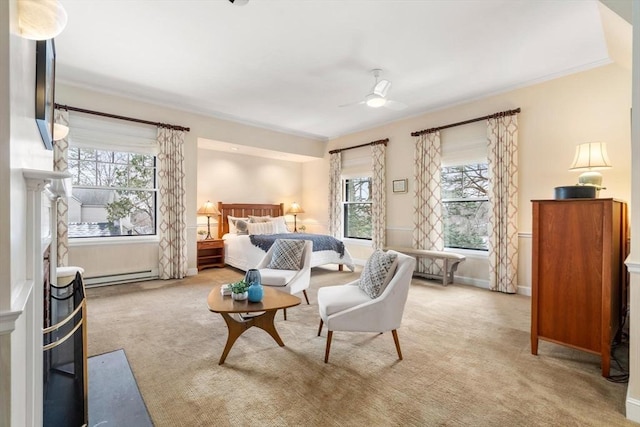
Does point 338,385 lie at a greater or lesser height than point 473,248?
lesser

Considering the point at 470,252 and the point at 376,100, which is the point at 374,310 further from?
the point at 470,252

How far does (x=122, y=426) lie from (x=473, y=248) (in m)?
4.88

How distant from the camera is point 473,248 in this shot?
4887mm

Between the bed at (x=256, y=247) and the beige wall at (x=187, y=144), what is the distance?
0.69 m

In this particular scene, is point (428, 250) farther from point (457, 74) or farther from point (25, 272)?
point (25, 272)

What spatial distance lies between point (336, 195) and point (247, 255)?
2.54 meters

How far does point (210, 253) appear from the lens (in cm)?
600

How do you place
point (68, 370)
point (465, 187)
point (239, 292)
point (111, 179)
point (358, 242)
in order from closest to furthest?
point (68, 370) → point (239, 292) → point (111, 179) → point (465, 187) → point (358, 242)

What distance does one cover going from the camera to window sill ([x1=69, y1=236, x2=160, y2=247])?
439 centimetres

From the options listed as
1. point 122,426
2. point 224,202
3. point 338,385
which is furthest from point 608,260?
point 224,202

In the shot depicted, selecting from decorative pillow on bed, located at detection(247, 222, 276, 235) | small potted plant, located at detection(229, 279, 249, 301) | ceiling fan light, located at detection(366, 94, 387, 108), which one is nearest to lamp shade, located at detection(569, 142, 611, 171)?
ceiling fan light, located at detection(366, 94, 387, 108)

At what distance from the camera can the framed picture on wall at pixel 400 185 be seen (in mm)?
5656

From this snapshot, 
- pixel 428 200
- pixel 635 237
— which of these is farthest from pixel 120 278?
pixel 635 237

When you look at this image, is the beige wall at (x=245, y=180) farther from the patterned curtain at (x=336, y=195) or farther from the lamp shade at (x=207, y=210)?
the patterned curtain at (x=336, y=195)
